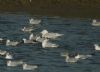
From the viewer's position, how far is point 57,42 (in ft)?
128

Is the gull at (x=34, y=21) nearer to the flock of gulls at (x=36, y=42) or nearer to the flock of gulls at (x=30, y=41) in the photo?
the flock of gulls at (x=36, y=42)

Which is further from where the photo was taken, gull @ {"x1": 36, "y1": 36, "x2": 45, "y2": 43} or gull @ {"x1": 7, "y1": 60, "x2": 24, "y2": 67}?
gull @ {"x1": 36, "y1": 36, "x2": 45, "y2": 43}

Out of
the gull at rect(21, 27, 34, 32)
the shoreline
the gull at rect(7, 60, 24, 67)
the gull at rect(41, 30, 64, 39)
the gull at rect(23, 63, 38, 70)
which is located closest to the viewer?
the gull at rect(23, 63, 38, 70)

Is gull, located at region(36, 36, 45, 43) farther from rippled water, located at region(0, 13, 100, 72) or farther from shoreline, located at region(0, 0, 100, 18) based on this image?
shoreline, located at region(0, 0, 100, 18)

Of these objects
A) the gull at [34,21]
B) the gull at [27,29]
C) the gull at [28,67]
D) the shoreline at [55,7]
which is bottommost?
the gull at [28,67]

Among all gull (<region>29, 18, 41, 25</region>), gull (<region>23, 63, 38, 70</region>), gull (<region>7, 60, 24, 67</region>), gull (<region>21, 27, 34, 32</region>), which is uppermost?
gull (<region>29, 18, 41, 25</region>)

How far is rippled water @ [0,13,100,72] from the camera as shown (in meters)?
33.4

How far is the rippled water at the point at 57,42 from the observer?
33.4m

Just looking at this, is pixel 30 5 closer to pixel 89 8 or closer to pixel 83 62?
pixel 89 8

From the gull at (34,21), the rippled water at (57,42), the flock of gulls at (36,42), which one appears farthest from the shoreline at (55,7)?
the flock of gulls at (36,42)

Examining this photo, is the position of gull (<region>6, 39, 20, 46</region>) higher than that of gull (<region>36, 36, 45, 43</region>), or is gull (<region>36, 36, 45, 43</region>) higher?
gull (<region>36, 36, 45, 43</region>)

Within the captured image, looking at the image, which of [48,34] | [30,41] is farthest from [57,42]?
[48,34]

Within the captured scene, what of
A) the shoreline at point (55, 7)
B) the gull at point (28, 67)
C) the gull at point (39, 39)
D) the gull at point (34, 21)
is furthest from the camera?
the shoreline at point (55, 7)

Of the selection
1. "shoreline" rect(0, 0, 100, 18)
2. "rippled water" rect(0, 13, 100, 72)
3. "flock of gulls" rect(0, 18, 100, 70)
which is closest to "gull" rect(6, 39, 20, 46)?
"flock of gulls" rect(0, 18, 100, 70)
